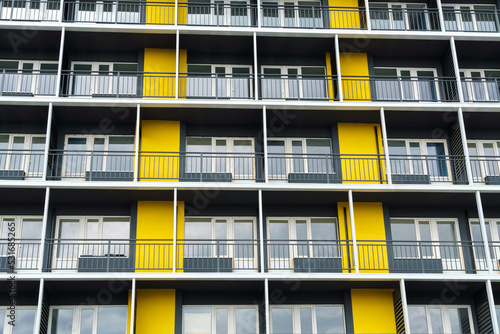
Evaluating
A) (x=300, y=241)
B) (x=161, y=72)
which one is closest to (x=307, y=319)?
(x=300, y=241)

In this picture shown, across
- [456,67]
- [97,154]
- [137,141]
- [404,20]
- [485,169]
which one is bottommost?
[485,169]

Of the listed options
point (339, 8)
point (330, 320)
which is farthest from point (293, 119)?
point (330, 320)

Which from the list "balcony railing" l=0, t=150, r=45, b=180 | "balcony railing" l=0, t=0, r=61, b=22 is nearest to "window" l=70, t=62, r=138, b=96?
"balcony railing" l=0, t=0, r=61, b=22

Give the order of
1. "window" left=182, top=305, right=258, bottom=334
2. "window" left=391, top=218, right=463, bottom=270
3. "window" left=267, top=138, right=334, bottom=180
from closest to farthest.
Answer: "window" left=182, top=305, right=258, bottom=334
"window" left=391, top=218, right=463, bottom=270
"window" left=267, top=138, right=334, bottom=180

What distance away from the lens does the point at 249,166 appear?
88.7 feet

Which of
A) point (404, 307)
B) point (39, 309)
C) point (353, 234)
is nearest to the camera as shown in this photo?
point (39, 309)

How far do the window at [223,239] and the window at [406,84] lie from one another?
6.89m

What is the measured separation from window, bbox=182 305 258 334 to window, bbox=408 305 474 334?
5.10 meters

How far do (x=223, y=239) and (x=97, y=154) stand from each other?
205 inches

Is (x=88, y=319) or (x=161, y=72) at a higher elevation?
(x=161, y=72)

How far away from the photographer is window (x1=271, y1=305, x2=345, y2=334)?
24.8 meters

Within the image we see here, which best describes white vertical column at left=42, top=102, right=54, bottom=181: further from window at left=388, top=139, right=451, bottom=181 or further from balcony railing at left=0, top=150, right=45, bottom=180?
window at left=388, top=139, right=451, bottom=181

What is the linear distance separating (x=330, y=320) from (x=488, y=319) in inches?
Result: 191

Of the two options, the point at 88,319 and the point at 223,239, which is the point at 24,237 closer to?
the point at 88,319
